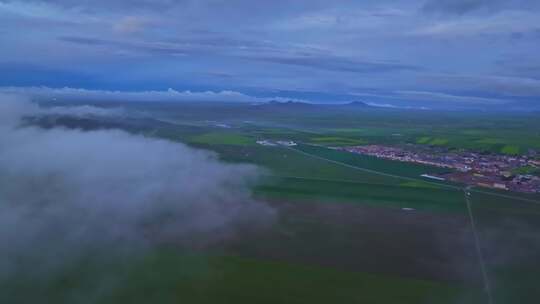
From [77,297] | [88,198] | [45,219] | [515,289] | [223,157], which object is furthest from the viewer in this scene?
[223,157]

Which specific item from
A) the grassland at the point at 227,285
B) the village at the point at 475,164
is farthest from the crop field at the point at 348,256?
the village at the point at 475,164

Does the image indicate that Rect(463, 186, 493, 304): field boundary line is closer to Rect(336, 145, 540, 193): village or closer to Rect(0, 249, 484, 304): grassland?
Rect(0, 249, 484, 304): grassland

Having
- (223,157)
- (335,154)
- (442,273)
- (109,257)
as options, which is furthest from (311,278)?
(335,154)

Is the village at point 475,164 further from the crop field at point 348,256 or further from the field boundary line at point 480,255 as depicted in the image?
the field boundary line at point 480,255

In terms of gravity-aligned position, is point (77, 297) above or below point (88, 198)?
below

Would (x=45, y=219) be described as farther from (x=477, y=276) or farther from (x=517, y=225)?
(x=517, y=225)

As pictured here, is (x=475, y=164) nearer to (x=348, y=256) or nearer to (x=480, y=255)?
(x=480, y=255)

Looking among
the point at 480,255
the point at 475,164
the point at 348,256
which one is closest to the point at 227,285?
the point at 348,256

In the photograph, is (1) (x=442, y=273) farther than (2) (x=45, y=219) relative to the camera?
No
